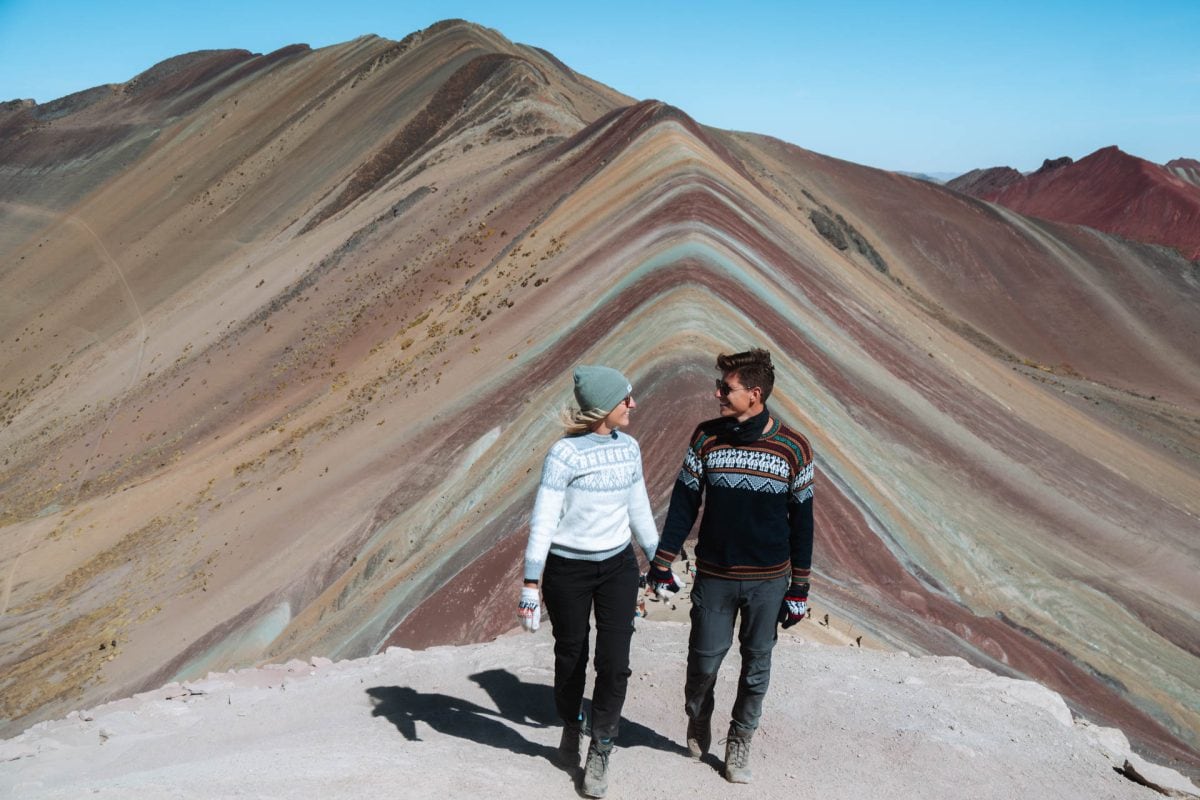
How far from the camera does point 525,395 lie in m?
14.1

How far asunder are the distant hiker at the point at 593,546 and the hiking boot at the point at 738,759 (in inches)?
22.7

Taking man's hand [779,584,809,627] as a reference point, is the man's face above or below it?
Answer: above

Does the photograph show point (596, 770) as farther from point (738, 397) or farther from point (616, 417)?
point (738, 397)

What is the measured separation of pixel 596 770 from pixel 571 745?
28 cm

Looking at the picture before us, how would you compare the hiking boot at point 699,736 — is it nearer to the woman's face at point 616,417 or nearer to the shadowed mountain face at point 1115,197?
the woman's face at point 616,417

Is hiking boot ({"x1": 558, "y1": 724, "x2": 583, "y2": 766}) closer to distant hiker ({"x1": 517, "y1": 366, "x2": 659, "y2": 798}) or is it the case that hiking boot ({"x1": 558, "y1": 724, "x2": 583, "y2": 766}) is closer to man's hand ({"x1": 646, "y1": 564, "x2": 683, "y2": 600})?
distant hiker ({"x1": 517, "y1": 366, "x2": 659, "y2": 798})

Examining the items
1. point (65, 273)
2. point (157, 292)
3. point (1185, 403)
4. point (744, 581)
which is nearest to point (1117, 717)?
point (744, 581)

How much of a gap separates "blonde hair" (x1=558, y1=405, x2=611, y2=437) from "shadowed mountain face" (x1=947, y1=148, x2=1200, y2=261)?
2351 inches

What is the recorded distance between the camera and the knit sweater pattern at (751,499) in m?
4.53

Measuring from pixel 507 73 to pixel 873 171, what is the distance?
17258 mm

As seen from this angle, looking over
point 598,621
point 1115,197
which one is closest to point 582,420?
point 598,621

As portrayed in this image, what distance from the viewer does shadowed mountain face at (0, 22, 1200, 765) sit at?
10.8m

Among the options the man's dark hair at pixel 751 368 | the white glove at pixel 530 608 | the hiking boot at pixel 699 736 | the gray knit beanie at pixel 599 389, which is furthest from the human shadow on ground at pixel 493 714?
the man's dark hair at pixel 751 368

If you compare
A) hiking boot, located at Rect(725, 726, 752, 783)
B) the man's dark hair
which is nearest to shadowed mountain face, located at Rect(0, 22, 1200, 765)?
hiking boot, located at Rect(725, 726, 752, 783)
